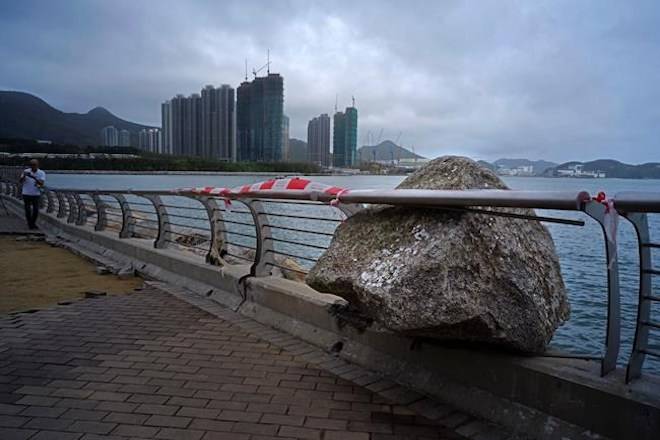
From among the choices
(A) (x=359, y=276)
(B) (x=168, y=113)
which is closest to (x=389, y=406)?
(A) (x=359, y=276)

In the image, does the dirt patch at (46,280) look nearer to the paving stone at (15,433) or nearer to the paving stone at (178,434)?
the paving stone at (15,433)

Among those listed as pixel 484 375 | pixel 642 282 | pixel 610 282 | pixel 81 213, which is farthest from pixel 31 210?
pixel 642 282

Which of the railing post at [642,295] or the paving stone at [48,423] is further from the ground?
the railing post at [642,295]

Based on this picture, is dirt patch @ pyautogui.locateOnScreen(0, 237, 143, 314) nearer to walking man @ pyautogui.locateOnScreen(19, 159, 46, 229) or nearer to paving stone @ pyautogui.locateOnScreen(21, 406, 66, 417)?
paving stone @ pyautogui.locateOnScreen(21, 406, 66, 417)

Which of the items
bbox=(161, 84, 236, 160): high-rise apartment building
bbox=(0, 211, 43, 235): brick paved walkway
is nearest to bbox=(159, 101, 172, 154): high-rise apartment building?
bbox=(161, 84, 236, 160): high-rise apartment building

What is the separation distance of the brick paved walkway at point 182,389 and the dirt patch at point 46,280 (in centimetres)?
153

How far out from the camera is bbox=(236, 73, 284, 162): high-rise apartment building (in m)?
85.9

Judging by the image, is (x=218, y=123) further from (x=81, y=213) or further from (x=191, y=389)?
(x=191, y=389)

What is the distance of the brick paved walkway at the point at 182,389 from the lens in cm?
345

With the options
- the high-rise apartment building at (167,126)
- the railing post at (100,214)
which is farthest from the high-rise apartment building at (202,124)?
the railing post at (100,214)

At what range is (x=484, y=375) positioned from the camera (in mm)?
3623

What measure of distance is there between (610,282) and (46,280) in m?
8.27

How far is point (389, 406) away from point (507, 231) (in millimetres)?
1488

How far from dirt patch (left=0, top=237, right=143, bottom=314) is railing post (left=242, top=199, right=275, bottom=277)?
247 cm
